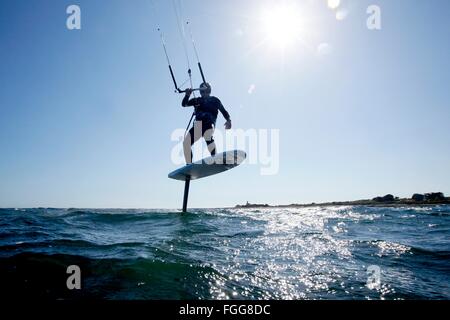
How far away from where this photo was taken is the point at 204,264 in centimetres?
557

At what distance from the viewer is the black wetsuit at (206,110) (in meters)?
11.2

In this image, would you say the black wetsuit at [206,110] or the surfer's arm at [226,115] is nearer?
the black wetsuit at [206,110]

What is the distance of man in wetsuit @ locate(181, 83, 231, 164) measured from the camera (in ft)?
36.7

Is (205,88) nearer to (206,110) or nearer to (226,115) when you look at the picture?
(206,110)

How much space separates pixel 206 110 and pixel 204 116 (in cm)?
30

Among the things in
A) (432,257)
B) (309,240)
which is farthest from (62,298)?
(432,257)

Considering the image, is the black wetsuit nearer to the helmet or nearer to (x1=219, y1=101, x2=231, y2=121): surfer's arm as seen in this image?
(x1=219, y1=101, x2=231, y2=121): surfer's arm

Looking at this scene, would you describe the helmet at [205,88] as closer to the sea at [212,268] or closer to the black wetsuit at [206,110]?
the black wetsuit at [206,110]

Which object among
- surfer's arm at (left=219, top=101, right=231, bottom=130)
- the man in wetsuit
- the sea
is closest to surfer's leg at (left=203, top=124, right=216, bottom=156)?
the man in wetsuit

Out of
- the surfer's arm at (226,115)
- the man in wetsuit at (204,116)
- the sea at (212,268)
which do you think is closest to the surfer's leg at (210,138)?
the man in wetsuit at (204,116)

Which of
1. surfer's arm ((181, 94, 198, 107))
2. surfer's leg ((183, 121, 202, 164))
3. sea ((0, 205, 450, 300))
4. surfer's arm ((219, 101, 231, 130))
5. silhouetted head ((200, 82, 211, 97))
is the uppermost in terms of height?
silhouetted head ((200, 82, 211, 97))

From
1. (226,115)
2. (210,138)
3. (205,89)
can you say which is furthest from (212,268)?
(205,89)
